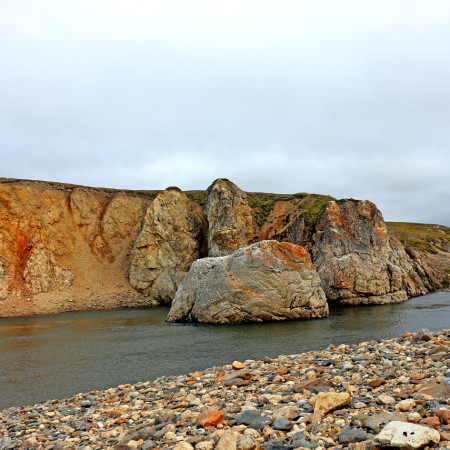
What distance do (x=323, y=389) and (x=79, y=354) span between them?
57.6 feet

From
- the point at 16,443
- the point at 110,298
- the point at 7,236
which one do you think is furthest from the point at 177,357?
the point at 7,236

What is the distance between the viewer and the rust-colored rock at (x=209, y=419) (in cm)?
829

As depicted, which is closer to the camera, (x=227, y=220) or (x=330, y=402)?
(x=330, y=402)

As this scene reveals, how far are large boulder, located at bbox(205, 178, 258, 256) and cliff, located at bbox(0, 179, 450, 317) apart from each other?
202mm

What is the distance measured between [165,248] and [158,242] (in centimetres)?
187

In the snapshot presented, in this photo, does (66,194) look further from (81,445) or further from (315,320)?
(81,445)

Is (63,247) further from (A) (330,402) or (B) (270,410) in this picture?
(A) (330,402)

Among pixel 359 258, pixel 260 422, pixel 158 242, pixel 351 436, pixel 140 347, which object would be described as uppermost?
pixel 158 242

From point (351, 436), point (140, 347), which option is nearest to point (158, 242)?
point (140, 347)

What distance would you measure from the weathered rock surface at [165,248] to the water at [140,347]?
31.0 meters

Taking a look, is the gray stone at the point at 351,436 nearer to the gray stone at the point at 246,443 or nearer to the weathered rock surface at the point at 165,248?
the gray stone at the point at 246,443

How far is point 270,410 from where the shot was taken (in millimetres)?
8664

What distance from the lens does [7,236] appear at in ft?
202

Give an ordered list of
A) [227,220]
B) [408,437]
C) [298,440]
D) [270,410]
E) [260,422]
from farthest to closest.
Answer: [227,220] → [270,410] → [260,422] → [298,440] → [408,437]
